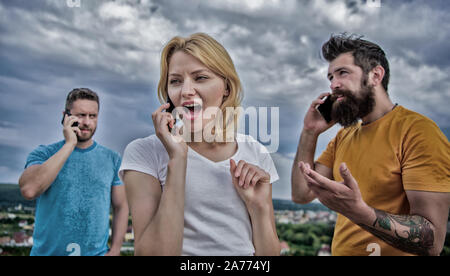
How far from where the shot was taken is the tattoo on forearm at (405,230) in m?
1.46

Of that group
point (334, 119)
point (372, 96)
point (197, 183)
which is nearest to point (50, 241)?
point (197, 183)

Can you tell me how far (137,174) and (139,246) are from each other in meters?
0.26

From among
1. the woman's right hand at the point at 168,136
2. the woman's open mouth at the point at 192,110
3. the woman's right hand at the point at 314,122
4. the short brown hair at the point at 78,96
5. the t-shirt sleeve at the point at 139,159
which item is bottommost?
the t-shirt sleeve at the point at 139,159

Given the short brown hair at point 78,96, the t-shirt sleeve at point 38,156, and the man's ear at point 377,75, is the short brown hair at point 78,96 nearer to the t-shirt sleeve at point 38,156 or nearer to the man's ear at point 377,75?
the t-shirt sleeve at point 38,156

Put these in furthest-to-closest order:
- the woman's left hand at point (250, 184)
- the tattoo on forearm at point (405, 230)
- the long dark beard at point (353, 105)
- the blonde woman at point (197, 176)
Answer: the long dark beard at point (353, 105)
the tattoo on forearm at point (405, 230)
the woman's left hand at point (250, 184)
the blonde woman at point (197, 176)

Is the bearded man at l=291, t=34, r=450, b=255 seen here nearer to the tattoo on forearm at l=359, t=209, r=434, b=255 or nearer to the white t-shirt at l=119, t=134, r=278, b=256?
the tattoo on forearm at l=359, t=209, r=434, b=255

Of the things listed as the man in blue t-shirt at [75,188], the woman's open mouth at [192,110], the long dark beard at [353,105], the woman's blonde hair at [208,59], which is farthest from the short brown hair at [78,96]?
the long dark beard at [353,105]

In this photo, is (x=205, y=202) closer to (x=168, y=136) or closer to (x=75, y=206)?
(x=168, y=136)

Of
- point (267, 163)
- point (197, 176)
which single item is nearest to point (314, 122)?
point (267, 163)

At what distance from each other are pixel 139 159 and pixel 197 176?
→ 24 cm

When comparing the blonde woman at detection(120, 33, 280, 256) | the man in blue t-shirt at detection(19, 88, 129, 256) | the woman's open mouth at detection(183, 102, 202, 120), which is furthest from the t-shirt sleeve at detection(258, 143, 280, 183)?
the man in blue t-shirt at detection(19, 88, 129, 256)

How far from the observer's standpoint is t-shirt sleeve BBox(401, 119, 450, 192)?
4.89 ft

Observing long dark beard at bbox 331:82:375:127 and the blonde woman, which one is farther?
long dark beard at bbox 331:82:375:127

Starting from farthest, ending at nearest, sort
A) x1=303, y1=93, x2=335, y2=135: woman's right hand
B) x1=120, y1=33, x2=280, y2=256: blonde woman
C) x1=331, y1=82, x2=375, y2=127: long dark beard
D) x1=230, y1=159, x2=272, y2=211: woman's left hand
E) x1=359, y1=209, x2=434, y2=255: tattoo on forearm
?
1. x1=303, y1=93, x2=335, y2=135: woman's right hand
2. x1=331, y1=82, x2=375, y2=127: long dark beard
3. x1=359, y1=209, x2=434, y2=255: tattoo on forearm
4. x1=230, y1=159, x2=272, y2=211: woman's left hand
5. x1=120, y1=33, x2=280, y2=256: blonde woman
